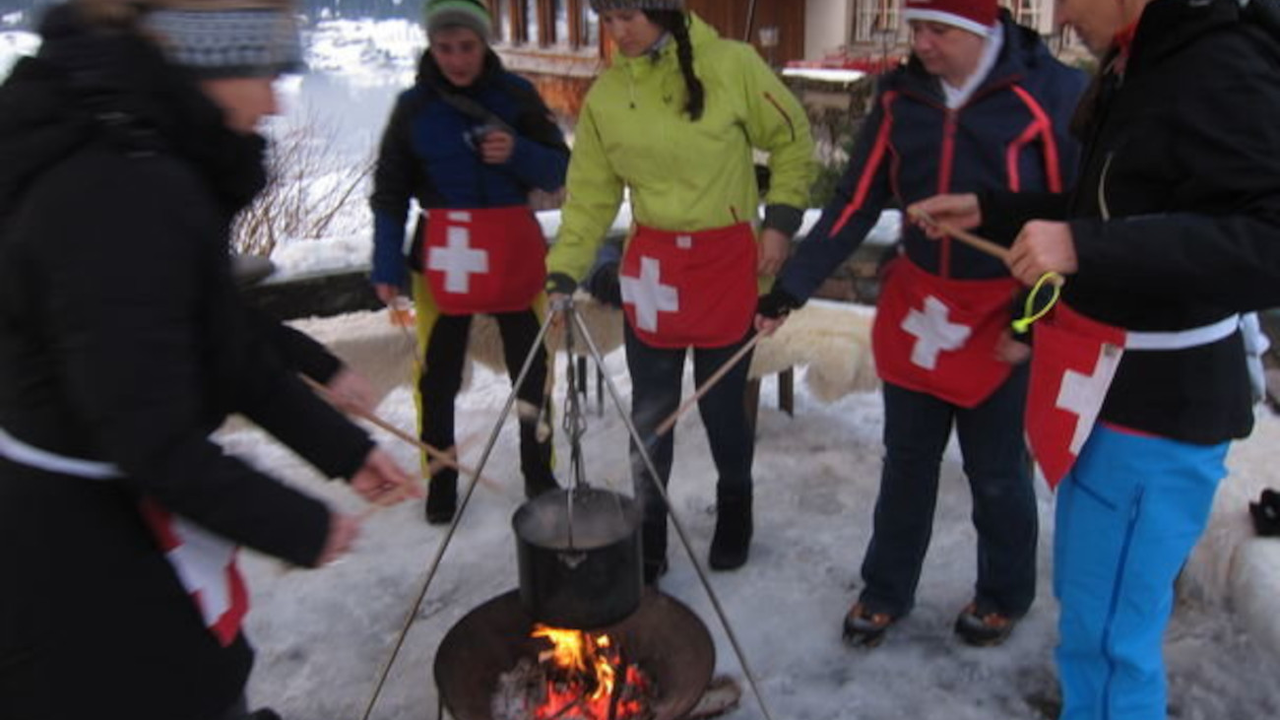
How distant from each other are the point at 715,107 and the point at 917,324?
89cm

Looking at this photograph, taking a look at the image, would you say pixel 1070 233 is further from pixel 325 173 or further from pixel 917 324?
pixel 325 173

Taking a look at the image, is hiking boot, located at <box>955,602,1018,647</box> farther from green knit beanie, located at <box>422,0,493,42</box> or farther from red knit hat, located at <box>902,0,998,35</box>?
green knit beanie, located at <box>422,0,493,42</box>

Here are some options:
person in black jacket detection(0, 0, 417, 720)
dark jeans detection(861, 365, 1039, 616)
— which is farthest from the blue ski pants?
person in black jacket detection(0, 0, 417, 720)

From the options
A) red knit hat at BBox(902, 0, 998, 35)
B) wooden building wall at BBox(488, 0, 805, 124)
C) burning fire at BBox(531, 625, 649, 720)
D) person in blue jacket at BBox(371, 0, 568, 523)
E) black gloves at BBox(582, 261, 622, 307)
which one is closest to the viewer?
red knit hat at BBox(902, 0, 998, 35)

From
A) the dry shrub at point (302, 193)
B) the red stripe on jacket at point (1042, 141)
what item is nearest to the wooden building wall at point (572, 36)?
the dry shrub at point (302, 193)

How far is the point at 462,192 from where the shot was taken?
3.71 m

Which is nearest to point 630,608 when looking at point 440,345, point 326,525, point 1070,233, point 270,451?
point 326,525

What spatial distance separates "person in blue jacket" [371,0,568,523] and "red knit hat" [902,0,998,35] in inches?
59.8

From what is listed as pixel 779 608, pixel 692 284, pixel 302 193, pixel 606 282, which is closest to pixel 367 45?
pixel 302 193

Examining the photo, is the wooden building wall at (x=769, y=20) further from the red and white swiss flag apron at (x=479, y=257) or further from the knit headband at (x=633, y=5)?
the knit headband at (x=633, y=5)

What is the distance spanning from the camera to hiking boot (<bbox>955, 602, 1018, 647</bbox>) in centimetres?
324

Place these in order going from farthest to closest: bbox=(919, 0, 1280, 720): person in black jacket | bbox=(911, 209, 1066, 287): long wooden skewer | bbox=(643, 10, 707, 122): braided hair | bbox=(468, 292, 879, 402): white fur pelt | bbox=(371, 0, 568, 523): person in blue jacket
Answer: bbox=(468, 292, 879, 402): white fur pelt
bbox=(371, 0, 568, 523): person in blue jacket
bbox=(643, 10, 707, 122): braided hair
bbox=(911, 209, 1066, 287): long wooden skewer
bbox=(919, 0, 1280, 720): person in black jacket

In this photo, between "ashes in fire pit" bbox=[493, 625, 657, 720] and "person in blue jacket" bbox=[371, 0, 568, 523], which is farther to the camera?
"person in blue jacket" bbox=[371, 0, 568, 523]

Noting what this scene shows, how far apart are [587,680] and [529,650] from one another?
0.60ft
